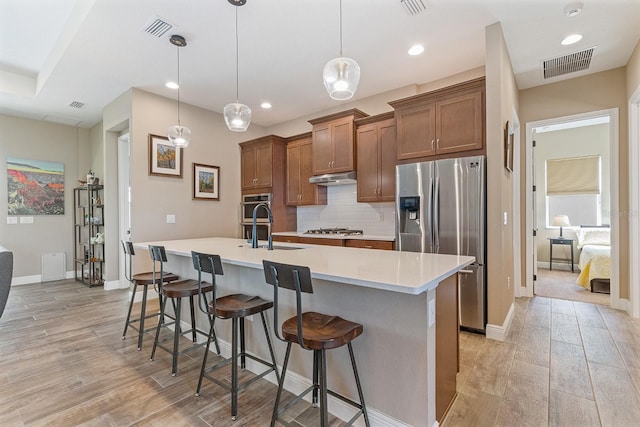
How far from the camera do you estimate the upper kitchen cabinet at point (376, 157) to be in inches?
155

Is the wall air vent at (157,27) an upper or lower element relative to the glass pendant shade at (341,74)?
upper

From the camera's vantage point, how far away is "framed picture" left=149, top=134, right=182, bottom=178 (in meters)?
4.27

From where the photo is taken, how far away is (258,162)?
5215 mm

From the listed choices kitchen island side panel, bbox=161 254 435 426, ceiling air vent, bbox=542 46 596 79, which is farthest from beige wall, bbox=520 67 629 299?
kitchen island side panel, bbox=161 254 435 426

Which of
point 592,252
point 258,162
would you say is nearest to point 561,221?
point 592,252

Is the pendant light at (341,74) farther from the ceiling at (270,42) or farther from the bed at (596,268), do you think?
the bed at (596,268)

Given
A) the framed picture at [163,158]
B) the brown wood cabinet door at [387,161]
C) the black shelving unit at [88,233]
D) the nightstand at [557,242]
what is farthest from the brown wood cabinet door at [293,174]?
the nightstand at [557,242]

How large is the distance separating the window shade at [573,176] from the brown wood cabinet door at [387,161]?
178 inches

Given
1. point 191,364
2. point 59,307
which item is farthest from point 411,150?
point 59,307

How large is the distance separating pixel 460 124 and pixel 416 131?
1.55 feet

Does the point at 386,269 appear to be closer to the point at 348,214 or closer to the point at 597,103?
the point at 348,214

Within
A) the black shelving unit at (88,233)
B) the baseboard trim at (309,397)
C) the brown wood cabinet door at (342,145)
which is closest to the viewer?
the baseboard trim at (309,397)

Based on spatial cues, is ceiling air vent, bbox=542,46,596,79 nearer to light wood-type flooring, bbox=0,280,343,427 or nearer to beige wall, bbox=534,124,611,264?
beige wall, bbox=534,124,611,264

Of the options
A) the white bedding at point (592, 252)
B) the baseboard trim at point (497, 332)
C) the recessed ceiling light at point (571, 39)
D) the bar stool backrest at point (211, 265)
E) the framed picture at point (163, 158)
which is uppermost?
the recessed ceiling light at point (571, 39)
